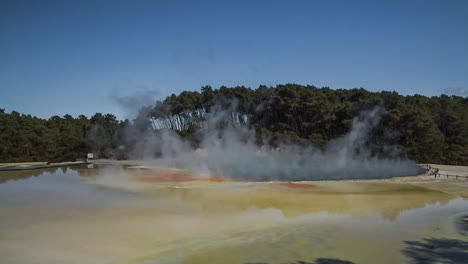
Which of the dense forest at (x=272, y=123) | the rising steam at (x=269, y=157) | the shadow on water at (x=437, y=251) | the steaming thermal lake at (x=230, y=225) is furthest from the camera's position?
the dense forest at (x=272, y=123)

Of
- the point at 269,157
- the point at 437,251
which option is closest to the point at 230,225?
the point at 437,251

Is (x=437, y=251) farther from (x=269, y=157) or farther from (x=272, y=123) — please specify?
(x=272, y=123)

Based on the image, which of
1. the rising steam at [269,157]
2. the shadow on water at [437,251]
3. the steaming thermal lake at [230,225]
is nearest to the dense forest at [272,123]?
the rising steam at [269,157]

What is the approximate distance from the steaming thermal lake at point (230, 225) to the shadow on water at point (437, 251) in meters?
0.02

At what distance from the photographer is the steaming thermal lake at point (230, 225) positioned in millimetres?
8477

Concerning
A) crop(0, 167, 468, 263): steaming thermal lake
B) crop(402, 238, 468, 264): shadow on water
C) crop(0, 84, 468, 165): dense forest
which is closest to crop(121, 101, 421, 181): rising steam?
crop(0, 84, 468, 165): dense forest

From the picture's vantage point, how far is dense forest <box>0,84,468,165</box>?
3366cm

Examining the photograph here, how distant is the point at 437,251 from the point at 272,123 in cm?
3870

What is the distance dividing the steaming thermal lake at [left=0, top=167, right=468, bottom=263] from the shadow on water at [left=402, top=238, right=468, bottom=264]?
0.08 feet

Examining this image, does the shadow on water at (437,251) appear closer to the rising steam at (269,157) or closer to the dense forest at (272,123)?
the rising steam at (269,157)

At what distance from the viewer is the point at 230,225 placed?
11.3m

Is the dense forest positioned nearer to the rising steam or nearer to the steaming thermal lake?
the rising steam

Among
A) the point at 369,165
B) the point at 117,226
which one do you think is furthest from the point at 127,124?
the point at 117,226

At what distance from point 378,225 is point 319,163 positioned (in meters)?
21.9
